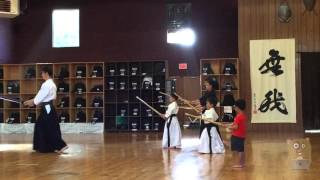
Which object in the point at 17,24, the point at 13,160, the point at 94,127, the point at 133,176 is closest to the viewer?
the point at 133,176

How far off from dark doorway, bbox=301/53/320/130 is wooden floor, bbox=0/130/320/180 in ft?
16.4

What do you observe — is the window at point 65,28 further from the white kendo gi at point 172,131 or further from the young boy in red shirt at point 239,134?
the young boy in red shirt at point 239,134

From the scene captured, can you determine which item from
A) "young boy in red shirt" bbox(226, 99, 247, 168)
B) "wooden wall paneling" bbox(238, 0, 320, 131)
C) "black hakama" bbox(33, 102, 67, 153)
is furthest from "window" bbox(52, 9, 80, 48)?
"young boy in red shirt" bbox(226, 99, 247, 168)

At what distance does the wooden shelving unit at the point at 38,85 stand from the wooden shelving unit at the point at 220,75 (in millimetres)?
3191

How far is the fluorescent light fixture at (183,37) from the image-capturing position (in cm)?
1639

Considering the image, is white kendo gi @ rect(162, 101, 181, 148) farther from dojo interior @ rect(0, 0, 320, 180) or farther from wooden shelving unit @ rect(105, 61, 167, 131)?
wooden shelving unit @ rect(105, 61, 167, 131)

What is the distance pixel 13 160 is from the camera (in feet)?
27.3

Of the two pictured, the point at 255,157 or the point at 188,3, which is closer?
the point at 255,157

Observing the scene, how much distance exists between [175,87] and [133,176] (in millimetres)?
9985

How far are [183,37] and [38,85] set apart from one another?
4.81m

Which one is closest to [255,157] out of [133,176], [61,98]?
[133,176]

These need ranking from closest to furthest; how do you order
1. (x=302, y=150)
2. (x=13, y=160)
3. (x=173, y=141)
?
(x=302, y=150) < (x=13, y=160) < (x=173, y=141)

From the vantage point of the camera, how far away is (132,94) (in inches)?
635

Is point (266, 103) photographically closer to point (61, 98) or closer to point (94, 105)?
point (94, 105)
